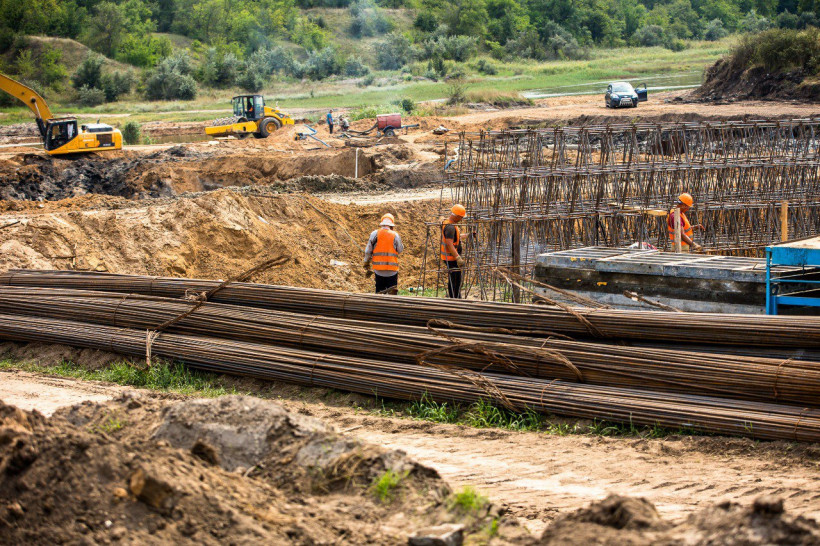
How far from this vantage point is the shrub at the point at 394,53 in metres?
72.1

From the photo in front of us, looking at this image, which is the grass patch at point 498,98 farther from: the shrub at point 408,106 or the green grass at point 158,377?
the green grass at point 158,377

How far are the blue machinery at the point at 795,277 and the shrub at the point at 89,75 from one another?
61724mm

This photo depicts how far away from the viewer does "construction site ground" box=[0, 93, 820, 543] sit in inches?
226

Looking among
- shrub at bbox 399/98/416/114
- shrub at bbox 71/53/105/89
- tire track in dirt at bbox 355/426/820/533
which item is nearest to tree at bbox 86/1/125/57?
shrub at bbox 71/53/105/89

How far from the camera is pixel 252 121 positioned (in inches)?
1383

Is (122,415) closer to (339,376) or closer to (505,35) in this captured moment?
(339,376)

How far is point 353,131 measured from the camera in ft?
113

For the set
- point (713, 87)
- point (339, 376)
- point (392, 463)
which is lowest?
point (339, 376)

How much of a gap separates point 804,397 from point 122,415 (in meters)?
5.21

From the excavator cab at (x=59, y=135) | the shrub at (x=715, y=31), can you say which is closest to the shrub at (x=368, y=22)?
the shrub at (x=715, y=31)

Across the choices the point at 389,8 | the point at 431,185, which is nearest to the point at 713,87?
the point at 431,185

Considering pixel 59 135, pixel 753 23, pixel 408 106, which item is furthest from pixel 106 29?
pixel 753 23

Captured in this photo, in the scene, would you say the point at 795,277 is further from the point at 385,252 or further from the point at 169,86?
the point at 169,86

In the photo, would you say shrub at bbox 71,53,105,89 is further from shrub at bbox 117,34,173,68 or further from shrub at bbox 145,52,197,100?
shrub at bbox 117,34,173,68
